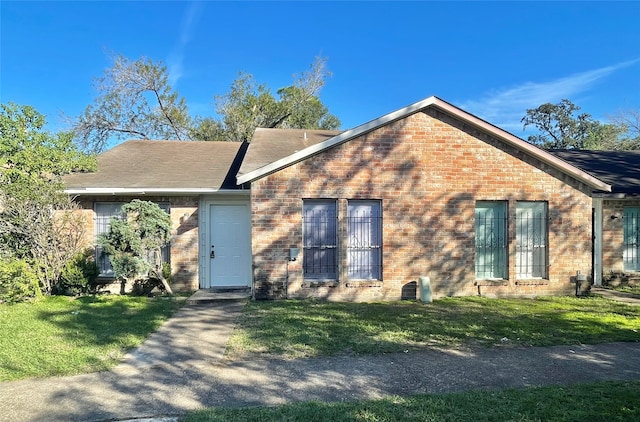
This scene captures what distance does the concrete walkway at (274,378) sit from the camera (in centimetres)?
409

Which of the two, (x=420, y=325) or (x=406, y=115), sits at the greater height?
(x=406, y=115)

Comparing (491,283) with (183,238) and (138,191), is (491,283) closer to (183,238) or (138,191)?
(183,238)

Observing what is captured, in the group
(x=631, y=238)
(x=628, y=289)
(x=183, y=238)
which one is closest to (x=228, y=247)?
(x=183, y=238)

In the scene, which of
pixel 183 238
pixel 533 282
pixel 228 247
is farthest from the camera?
pixel 228 247

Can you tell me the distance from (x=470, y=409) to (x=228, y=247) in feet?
26.5

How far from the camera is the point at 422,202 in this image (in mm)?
9719

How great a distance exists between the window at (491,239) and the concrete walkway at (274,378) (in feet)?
13.5

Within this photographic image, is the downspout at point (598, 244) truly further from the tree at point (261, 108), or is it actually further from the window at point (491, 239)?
the tree at point (261, 108)

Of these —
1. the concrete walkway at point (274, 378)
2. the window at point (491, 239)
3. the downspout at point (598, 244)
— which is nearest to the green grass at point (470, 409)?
the concrete walkway at point (274, 378)

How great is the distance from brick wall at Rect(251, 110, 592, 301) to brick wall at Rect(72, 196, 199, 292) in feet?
7.56

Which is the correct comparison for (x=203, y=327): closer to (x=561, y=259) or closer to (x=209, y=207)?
(x=209, y=207)

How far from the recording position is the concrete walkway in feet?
13.4

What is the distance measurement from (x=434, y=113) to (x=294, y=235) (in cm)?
457

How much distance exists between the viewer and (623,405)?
12.9ft
